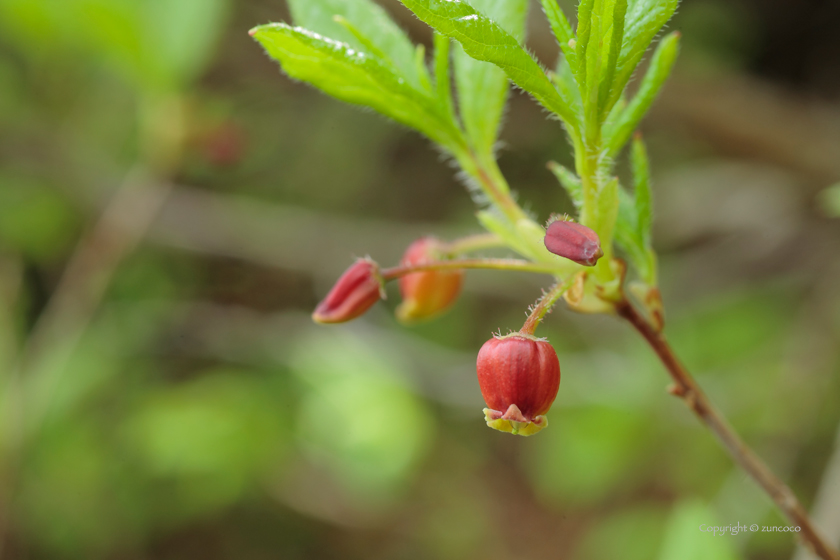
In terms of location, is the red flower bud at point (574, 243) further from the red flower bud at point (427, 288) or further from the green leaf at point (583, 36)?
the red flower bud at point (427, 288)

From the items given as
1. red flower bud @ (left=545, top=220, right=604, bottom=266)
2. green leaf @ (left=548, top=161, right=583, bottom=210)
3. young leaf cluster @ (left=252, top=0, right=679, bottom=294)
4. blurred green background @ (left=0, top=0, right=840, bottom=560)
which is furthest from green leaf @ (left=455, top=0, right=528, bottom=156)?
blurred green background @ (left=0, top=0, right=840, bottom=560)

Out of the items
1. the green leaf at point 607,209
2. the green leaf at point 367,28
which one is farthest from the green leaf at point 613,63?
the green leaf at point 367,28

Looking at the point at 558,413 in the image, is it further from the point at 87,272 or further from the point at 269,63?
the point at 269,63

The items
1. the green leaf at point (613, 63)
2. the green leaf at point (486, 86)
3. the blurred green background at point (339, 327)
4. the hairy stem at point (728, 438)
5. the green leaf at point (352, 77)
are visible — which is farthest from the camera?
the blurred green background at point (339, 327)

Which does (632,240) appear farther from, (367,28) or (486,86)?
→ (367,28)

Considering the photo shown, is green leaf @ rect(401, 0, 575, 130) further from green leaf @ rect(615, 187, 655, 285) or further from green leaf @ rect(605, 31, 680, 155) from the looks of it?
green leaf @ rect(615, 187, 655, 285)
